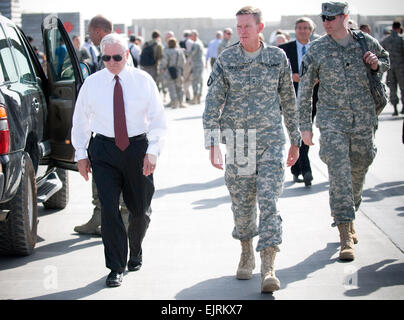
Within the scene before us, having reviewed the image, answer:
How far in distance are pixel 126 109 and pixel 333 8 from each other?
196cm

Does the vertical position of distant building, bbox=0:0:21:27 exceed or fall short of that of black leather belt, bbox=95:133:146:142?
it exceeds it

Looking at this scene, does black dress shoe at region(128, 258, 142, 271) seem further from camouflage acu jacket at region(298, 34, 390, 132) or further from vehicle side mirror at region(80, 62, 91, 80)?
vehicle side mirror at region(80, 62, 91, 80)

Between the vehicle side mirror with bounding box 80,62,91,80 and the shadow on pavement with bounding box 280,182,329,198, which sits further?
the shadow on pavement with bounding box 280,182,329,198

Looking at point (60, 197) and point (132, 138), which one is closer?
point (132, 138)

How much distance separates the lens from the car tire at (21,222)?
6516mm

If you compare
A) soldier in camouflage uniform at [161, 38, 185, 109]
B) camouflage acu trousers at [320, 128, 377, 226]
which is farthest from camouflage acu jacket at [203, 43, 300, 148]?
soldier in camouflage uniform at [161, 38, 185, 109]

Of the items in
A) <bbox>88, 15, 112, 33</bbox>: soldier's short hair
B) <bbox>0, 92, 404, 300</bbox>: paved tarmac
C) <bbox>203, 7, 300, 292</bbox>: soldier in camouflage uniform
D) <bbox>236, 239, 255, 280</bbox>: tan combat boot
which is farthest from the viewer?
<bbox>88, 15, 112, 33</bbox>: soldier's short hair

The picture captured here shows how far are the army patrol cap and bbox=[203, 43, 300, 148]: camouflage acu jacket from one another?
986 millimetres

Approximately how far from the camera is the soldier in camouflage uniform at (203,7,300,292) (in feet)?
18.4

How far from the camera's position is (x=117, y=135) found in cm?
579

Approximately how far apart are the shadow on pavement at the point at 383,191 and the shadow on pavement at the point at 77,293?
13.3ft

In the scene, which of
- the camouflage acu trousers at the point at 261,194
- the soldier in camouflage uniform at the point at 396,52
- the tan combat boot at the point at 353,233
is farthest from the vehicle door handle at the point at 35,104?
the soldier in camouflage uniform at the point at 396,52

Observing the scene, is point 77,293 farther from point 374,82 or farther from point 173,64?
point 173,64

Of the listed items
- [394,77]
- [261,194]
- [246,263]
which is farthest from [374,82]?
[394,77]
